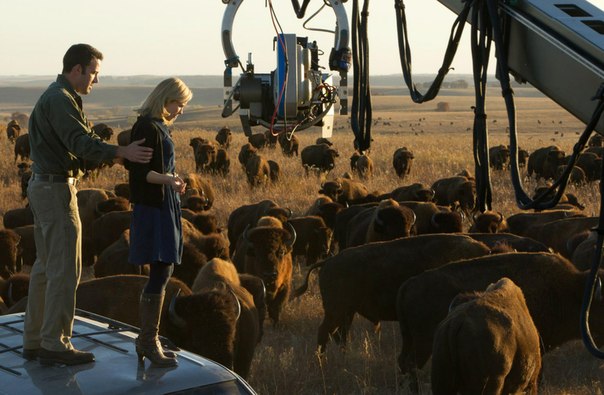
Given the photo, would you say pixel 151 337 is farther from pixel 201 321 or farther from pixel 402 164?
pixel 402 164

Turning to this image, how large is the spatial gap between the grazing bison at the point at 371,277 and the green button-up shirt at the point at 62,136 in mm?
6038

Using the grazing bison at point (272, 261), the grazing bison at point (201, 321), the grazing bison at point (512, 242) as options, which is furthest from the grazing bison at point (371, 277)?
the grazing bison at point (201, 321)

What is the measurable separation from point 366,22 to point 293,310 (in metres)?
8.73

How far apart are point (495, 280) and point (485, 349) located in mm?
2236

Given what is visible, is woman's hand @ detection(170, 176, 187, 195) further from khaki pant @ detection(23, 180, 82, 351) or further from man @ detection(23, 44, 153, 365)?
khaki pant @ detection(23, 180, 82, 351)

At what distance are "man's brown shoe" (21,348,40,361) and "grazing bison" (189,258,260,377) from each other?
3085 mm

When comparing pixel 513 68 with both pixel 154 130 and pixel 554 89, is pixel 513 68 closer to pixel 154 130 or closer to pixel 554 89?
pixel 554 89

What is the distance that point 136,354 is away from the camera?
222 inches

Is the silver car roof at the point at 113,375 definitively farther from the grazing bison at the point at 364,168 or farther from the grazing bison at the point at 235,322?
the grazing bison at the point at 364,168

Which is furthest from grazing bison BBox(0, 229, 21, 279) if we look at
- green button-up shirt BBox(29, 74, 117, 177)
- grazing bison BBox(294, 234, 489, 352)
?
green button-up shirt BBox(29, 74, 117, 177)

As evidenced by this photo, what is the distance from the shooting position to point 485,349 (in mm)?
7953

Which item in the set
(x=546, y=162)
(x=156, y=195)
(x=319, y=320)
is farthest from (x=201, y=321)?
(x=546, y=162)

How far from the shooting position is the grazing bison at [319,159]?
33906 millimetres

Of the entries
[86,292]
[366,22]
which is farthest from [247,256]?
[366,22]
